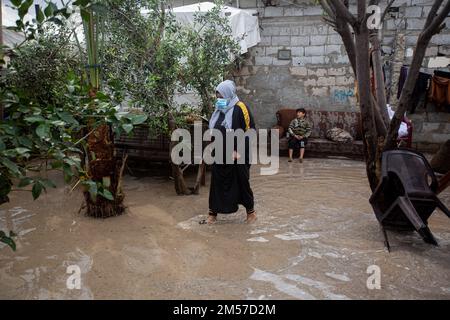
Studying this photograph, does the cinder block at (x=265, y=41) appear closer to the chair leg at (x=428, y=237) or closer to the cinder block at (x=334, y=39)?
the cinder block at (x=334, y=39)

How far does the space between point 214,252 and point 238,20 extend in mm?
5946

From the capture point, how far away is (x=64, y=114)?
2.35 meters

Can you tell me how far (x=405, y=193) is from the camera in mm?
4156

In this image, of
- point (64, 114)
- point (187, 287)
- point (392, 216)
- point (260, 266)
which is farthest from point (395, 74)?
point (64, 114)

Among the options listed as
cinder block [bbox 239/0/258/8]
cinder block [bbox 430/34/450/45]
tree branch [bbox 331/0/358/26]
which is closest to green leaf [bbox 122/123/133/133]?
tree branch [bbox 331/0/358/26]

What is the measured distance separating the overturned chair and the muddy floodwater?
8.1 inches

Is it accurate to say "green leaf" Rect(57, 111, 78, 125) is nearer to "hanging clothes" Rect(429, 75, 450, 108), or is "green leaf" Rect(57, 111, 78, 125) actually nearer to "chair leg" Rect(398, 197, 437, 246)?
"chair leg" Rect(398, 197, 437, 246)

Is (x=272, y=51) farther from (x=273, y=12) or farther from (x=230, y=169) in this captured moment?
(x=230, y=169)

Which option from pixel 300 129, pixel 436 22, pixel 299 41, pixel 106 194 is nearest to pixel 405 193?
pixel 436 22

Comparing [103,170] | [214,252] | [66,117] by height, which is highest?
[66,117]

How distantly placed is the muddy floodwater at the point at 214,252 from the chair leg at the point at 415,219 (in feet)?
0.31

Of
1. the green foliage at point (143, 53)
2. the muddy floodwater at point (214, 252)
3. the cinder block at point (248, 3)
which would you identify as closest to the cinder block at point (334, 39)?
the cinder block at point (248, 3)

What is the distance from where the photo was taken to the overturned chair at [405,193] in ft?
13.4

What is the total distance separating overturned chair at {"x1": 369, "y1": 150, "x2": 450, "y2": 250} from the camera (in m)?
4.07
